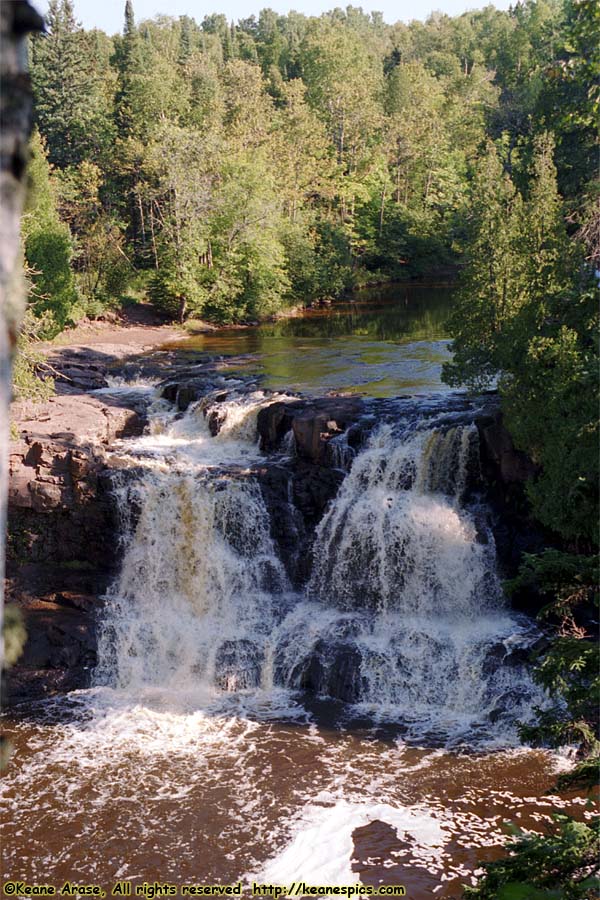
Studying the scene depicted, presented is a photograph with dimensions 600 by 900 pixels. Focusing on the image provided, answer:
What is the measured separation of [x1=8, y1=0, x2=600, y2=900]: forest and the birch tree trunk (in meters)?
3.85

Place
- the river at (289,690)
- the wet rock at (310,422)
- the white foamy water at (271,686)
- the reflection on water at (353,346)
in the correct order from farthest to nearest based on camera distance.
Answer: the reflection on water at (353,346) → the wet rock at (310,422) → the white foamy water at (271,686) → the river at (289,690)

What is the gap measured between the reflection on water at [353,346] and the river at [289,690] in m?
1.46

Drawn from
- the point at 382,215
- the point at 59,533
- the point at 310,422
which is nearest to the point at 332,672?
the point at 310,422

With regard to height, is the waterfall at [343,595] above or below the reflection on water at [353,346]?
below

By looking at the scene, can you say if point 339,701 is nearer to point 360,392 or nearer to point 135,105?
point 360,392

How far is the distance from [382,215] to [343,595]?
3955 cm

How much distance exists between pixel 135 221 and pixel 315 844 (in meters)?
41.9

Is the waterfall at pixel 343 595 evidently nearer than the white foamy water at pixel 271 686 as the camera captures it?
No

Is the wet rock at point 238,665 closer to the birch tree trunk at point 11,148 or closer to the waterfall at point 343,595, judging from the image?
the waterfall at point 343,595

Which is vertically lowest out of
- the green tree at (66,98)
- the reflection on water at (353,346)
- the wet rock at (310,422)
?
the wet rock at (310,422)

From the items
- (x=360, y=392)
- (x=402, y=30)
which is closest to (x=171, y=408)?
(x=360, y=392)

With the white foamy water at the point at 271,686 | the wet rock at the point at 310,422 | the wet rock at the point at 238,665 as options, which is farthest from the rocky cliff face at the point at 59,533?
the wet rock at the point at 310,422

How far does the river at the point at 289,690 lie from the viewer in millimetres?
12516

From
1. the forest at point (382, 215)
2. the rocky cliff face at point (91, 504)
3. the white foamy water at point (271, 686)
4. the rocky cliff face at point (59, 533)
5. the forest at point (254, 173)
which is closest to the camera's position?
the forest at point (382, 215)
